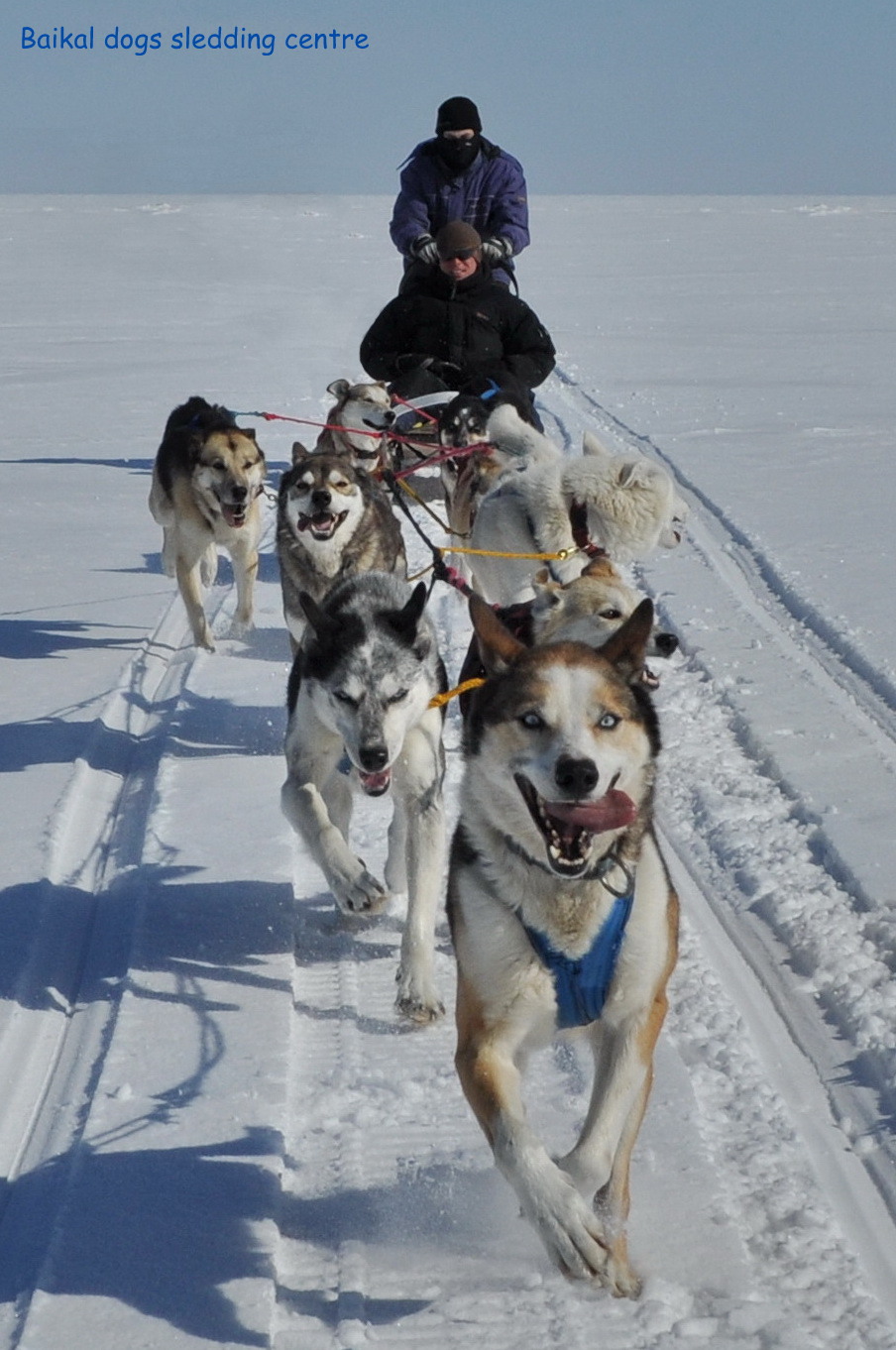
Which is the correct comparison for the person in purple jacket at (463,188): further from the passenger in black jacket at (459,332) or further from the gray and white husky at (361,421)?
the gray and white husky at (361,421)

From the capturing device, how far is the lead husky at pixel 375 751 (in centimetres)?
289

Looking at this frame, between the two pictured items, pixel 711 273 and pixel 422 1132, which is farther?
pixel 711 273

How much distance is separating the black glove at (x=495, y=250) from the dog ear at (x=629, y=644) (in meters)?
4.77

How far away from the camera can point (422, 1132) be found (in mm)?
2410

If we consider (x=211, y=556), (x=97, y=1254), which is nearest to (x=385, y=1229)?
(x=97, y=1254)

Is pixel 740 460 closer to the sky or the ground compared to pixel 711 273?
closer to the sky

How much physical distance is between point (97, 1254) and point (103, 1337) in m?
0.18

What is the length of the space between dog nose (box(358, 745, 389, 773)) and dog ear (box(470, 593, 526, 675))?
58 cm

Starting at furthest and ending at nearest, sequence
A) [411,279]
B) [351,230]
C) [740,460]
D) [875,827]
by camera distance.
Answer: [351,230]
[740,460]
[411,279]
[875,827]

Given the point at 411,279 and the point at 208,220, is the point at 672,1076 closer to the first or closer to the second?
the point at 411,279

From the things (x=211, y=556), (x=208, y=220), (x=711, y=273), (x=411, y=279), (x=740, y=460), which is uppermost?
(x=411, y=279)

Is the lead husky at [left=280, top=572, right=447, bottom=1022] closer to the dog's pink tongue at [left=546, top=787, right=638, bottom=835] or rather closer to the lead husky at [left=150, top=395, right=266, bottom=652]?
the dog's pink tongue at [left=546, top=787, right=638, bottom=835]

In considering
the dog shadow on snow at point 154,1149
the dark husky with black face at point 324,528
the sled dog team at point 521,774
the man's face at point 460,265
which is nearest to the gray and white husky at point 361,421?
the man's face at point 460,265

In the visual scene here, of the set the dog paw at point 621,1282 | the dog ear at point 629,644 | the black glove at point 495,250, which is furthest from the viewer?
the black glove at point 495,250
